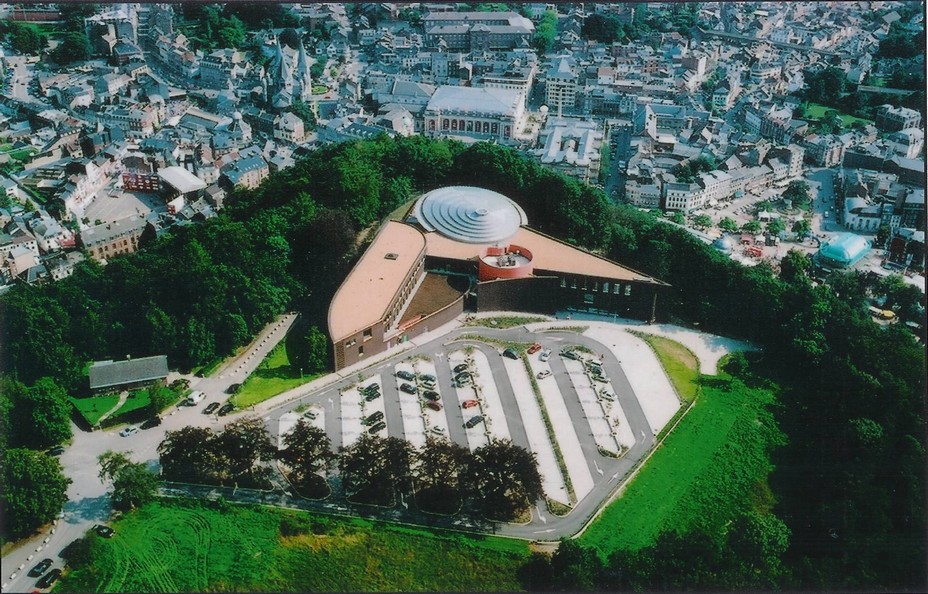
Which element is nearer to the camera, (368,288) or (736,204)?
(368,288)

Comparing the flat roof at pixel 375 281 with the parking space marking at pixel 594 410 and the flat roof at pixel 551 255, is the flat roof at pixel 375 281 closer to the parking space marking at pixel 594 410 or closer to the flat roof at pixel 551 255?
the flat roof at pixel 551 255

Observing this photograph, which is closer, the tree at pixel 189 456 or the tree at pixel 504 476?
the tree at pixel 504 476

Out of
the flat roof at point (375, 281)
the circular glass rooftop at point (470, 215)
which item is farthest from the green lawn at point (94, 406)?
the circular glass rooftop at point (470, 215)

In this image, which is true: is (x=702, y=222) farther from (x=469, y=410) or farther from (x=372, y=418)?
(x=372, y=418)

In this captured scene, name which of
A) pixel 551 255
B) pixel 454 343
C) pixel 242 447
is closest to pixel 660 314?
pixel 551 255

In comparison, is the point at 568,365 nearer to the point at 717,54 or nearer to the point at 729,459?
the point at 729,459

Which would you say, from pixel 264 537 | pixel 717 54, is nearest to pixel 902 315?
pixel 264 537
